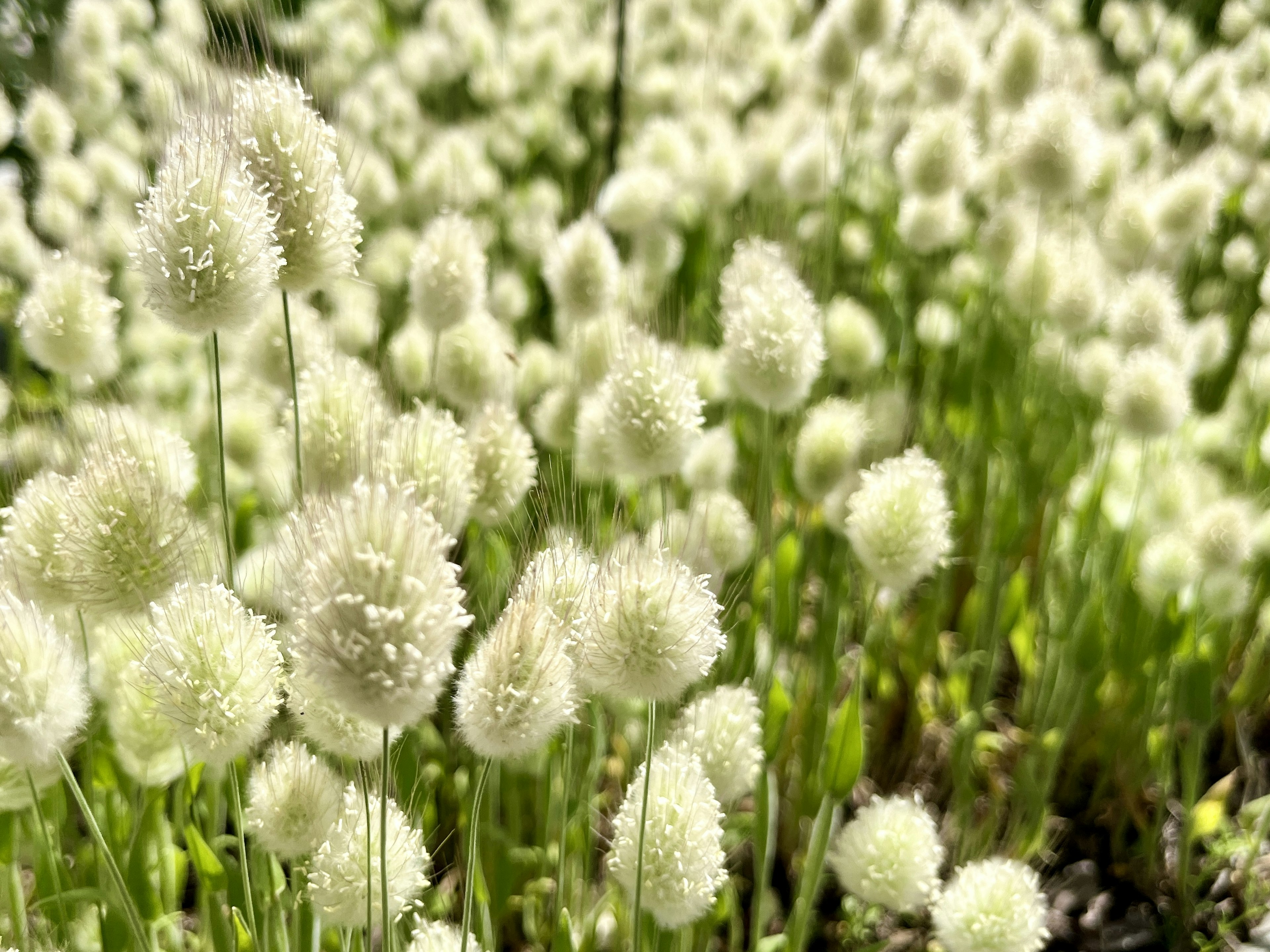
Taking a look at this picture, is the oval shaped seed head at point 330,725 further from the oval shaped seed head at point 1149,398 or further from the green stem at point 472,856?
the oval shaped seed head at point 1149,398

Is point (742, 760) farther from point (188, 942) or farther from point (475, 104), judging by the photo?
point (475, 104)

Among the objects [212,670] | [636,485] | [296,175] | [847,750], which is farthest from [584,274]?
[212,670]

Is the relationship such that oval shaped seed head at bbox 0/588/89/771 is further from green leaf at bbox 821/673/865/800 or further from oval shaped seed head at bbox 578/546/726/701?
green leaf at bbox 821/673/865/800

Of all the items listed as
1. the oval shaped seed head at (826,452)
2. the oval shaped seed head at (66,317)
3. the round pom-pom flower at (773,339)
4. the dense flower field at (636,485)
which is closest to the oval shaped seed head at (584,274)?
the dense flower field at (636,485)

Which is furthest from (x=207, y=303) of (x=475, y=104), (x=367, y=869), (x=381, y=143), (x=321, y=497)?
(x=475, y=104)

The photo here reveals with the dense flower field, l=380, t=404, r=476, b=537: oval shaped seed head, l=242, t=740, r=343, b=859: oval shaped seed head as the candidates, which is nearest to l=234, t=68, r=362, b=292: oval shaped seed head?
the dense flower field
